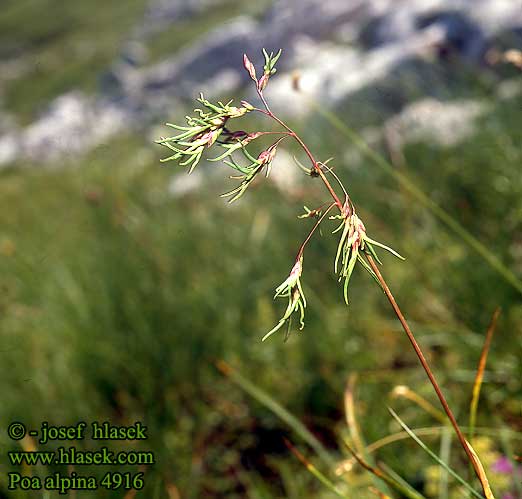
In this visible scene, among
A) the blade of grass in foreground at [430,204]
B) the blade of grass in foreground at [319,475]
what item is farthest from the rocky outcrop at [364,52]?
the blade of grass in foreground at [319,475]

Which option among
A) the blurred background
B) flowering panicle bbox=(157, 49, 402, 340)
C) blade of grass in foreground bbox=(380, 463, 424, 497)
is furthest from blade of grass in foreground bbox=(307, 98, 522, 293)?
flowering panicle bbox=(157, 49, 402, 340)

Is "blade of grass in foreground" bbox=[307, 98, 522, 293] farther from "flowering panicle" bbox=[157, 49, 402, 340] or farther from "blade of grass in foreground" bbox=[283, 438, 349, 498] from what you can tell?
"flowering panicle" bbox=[157, 49, 402, 340]

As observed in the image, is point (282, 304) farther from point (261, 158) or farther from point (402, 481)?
point (261, 158)

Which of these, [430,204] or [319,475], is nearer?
[319,475]

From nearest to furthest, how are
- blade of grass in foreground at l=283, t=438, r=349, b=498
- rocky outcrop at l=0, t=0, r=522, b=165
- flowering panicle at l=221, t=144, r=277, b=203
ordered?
1. flowering panicle at l=221, t=144, r=277, b=203
2. blade of grass in foreground at l=283, t=438, r=349, b=498
3. rocky outcrop at l=0, t=0, r=522, b=165

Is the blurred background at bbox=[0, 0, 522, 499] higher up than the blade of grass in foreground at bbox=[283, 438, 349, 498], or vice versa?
the blurred background at bbox=[0, 0, 522, 499]

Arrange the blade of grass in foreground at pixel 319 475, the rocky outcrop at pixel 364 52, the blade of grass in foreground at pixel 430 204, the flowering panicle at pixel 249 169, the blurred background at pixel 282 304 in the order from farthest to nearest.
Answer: the rocky outcrop at pixel 364 52 < the blurred background at pixel 282 304 < the blade of grass in foreground at pixel 430 204 < the blade of grass in foreground at pixel 319 475 < the flowering panicle at pixel 249 169

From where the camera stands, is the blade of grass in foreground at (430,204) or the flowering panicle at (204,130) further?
the blade of grass in foreground at (430,204)

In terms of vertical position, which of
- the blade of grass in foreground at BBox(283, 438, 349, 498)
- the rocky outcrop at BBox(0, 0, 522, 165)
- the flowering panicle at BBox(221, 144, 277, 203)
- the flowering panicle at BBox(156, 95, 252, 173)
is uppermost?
the rocky outcrop at BBox(0, 0, 522, 165)

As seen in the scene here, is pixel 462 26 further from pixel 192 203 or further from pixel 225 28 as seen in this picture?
pixel 225 28

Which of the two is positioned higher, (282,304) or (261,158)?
(282,304)

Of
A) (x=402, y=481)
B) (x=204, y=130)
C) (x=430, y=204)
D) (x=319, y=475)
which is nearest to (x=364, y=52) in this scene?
(x=430, y=204)

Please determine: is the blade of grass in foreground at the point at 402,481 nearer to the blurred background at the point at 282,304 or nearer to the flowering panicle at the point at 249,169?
the blurred background at the point at 282,304

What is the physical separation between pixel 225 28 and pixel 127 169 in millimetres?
21366
